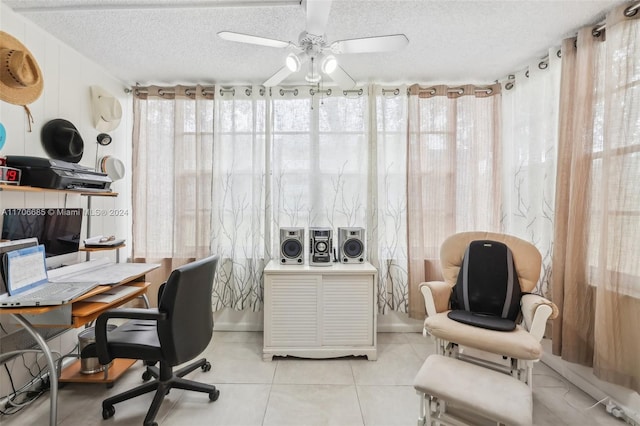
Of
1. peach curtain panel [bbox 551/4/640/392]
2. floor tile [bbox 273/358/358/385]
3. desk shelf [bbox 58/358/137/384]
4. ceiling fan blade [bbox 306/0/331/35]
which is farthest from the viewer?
floor tile [bbox 273/358/358/385]

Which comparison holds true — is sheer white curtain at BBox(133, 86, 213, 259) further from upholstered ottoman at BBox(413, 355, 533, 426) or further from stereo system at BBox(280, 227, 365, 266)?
upholstered ottoman at BBox(413, 355, 533, 426)

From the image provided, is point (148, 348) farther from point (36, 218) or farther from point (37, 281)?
point (36, 218)

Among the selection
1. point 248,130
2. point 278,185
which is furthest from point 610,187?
point 248,130

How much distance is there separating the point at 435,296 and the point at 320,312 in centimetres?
90

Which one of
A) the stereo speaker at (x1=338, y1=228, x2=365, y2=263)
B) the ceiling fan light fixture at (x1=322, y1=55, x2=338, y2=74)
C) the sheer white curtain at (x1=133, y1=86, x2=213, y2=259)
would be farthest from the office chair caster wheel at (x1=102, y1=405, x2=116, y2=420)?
the ceiling fan light fixture at (x1=322, y1=55, x2=338, y2=74)

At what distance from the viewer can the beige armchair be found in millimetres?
1647

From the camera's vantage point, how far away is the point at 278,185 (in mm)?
2752

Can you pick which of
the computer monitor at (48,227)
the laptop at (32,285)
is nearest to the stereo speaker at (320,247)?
the laptop at (32,285)

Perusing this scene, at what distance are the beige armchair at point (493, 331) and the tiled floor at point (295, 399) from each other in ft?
1.25

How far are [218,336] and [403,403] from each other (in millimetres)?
1781

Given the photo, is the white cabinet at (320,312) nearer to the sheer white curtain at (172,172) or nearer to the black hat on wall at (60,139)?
the sheer white curtain at (172,172)

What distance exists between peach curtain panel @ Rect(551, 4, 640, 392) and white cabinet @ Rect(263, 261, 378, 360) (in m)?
1.35

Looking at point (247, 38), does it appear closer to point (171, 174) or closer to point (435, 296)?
point (171, 174)

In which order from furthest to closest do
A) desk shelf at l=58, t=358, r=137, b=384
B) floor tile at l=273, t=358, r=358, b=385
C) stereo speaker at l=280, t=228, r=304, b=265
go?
stereo speaker at l=280, t=228, r=304, b=265 < floor tile at l=273, t=358, r=358, b=385 < desk shelf at l=58, t=358, r=137, b=384
